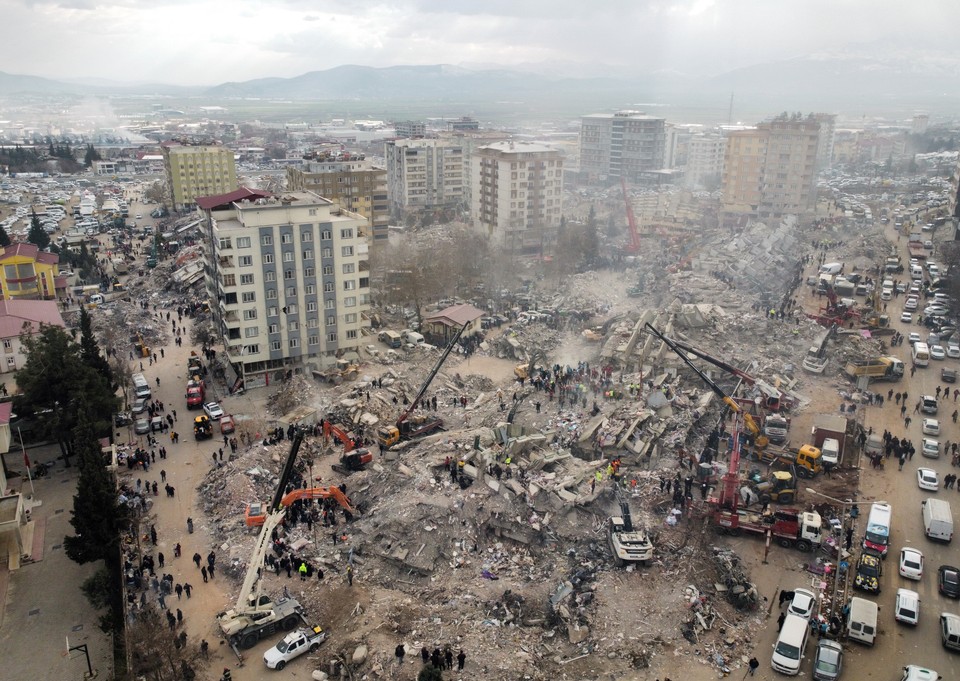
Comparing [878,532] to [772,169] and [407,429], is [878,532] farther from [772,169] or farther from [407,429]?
[772,169]

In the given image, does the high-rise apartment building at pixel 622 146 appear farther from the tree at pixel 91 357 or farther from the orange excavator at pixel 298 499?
the orange excavator at pixel 298 499

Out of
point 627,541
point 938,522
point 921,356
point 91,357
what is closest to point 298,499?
point 627,541

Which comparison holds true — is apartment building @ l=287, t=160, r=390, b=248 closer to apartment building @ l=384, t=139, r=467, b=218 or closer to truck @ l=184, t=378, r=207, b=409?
apartment building @ l=384, t=139, r=467, b=218

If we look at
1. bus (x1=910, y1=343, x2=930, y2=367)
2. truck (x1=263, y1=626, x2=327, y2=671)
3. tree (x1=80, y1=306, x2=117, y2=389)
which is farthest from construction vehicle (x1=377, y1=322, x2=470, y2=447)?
bus (x1=910, y1=343, x2=930, y2=367)

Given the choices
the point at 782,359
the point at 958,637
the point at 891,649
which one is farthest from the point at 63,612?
the point at 782,359

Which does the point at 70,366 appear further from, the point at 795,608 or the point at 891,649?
the point at 891,649
